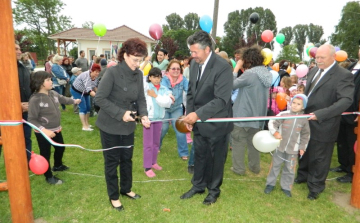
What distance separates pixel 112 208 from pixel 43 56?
45903mm

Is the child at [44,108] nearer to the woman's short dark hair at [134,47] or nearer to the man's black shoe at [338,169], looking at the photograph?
the woman's short dark hair at [134,47]

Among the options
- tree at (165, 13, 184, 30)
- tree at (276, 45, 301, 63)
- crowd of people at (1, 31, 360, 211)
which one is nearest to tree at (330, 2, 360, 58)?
tree at (276, 45, 301, 63)

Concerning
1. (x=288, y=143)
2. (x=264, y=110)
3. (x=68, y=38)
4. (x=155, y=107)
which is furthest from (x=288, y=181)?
(x=68, y=38)

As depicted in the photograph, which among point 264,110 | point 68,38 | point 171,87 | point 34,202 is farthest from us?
point 68,38

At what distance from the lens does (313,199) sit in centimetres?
382

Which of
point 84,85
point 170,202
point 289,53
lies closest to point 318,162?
point 170,202

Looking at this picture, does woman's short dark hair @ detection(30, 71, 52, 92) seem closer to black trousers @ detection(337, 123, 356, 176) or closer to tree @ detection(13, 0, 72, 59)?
black trousers @ detection(337, 123, 356, 176)

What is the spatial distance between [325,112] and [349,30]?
4591 centimetres

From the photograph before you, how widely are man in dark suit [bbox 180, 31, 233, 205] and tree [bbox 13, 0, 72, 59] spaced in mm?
45793

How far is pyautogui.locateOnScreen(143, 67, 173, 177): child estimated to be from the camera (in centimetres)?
444

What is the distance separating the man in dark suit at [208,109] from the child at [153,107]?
92cm

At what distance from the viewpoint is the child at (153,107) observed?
4441mm

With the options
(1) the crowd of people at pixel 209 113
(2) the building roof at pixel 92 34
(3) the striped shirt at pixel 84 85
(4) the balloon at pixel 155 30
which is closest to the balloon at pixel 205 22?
(4) the balloon at pixel 155 30

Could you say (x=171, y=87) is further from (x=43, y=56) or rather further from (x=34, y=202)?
(x=43, y=56)
